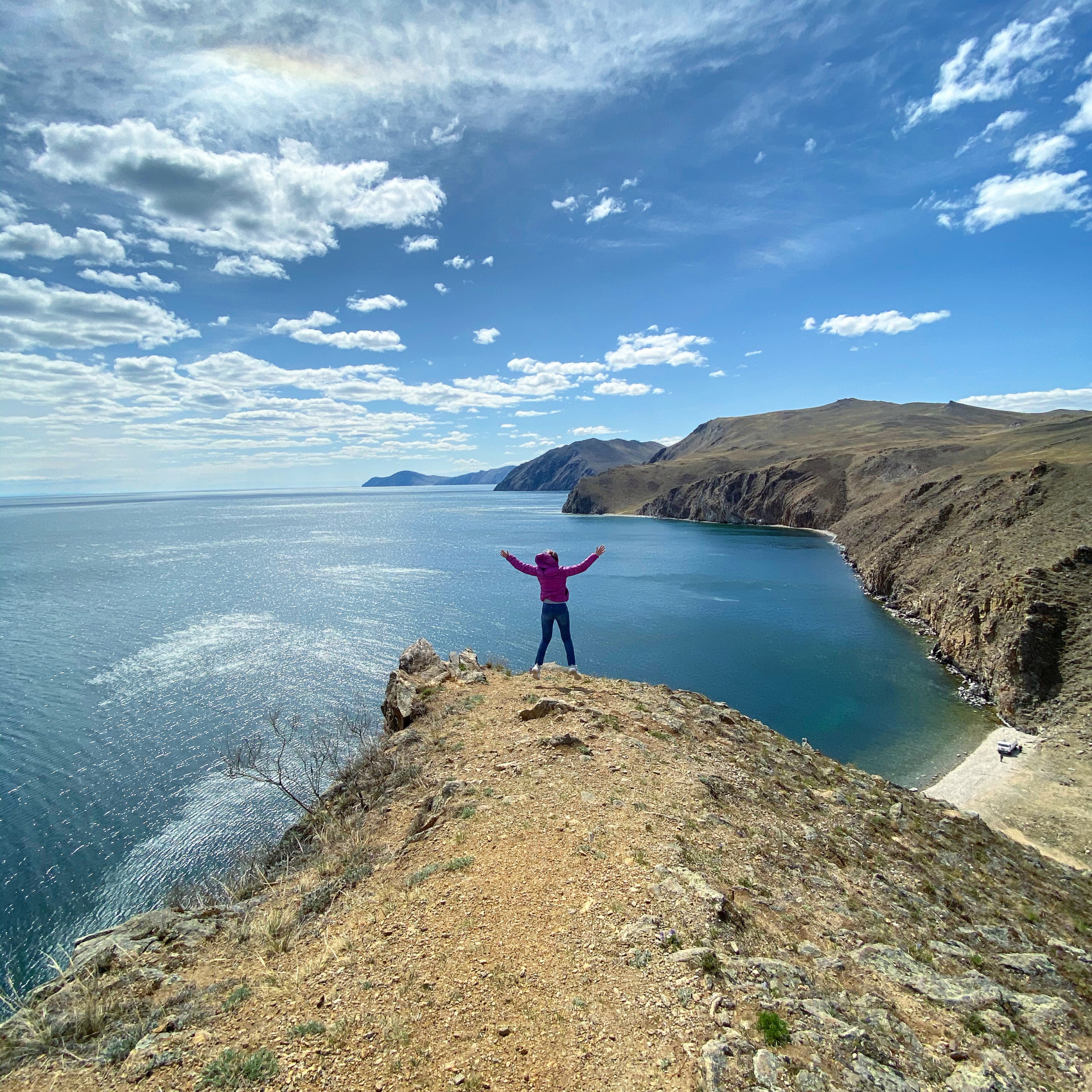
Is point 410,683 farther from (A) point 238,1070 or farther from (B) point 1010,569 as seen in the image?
(B) point 1010,569

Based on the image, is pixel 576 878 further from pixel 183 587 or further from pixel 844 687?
pixel 183 587

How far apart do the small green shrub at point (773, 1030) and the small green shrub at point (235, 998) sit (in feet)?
18.6

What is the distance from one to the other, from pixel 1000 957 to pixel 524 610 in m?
45.1

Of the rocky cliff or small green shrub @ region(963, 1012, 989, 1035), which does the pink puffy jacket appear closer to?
small green shrub @ region(963, 1012, 989, 1035)

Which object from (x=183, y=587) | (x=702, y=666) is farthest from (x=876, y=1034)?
(x=183, y=587)

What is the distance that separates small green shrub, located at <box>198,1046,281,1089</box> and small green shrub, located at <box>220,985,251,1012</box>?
32.8 inches

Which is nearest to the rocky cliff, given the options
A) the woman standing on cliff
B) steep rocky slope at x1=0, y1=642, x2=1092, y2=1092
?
steep rocky slope at x1=0, y1=642, x2=1092, y2=1092

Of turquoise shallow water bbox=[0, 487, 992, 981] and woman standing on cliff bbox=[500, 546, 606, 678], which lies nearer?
woman standing on cliff bbox=[500, 546, 606, 678]

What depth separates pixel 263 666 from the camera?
3850cm

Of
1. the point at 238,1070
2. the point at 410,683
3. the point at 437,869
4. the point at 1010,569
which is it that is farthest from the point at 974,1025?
the point at 1010,569

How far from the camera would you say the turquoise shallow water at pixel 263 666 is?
2102cm

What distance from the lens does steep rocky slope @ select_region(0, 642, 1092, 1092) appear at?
540cm

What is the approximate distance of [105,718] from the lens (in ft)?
99.0

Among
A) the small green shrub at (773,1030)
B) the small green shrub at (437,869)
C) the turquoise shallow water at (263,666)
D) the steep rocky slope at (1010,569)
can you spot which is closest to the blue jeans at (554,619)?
the small green shrub at (437,869)
